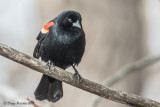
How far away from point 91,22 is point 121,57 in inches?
26.3

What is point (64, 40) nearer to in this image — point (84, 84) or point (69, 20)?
point (69, 20)

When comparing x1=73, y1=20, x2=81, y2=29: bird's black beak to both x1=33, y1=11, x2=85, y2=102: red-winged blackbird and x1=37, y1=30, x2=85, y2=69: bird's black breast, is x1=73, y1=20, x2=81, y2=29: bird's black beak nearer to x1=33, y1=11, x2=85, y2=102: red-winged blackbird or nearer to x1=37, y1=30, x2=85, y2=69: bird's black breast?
x1=33, y1=11, x2=85, y2=102: red-winged blackbird

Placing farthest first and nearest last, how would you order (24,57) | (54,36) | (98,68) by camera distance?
(98,68) < (54,36) < (24,57)

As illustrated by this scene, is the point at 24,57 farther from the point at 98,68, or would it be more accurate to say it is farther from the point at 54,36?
the point at 98,68

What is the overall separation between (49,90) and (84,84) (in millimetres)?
1044

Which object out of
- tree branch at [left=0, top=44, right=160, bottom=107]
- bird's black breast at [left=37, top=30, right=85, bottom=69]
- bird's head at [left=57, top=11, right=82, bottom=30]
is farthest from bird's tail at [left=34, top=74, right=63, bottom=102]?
tree branch at [left=0, top=44, right=160, bottom=107]

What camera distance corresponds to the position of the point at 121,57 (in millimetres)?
5141

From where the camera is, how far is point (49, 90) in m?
4.38

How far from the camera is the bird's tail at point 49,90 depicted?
14.1 feet

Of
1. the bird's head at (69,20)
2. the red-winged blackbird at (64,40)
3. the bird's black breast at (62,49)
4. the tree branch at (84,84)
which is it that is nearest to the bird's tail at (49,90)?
the red-winged blackbird at (64,40)

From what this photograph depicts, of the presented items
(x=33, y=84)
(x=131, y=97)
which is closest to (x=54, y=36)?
(x=131, y=97)

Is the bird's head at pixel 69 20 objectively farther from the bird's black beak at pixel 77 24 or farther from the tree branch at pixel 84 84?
the tree branch at pixel 84 84

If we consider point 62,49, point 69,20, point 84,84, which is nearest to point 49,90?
point 62,49

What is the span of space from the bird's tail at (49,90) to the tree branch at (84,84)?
91 cm
